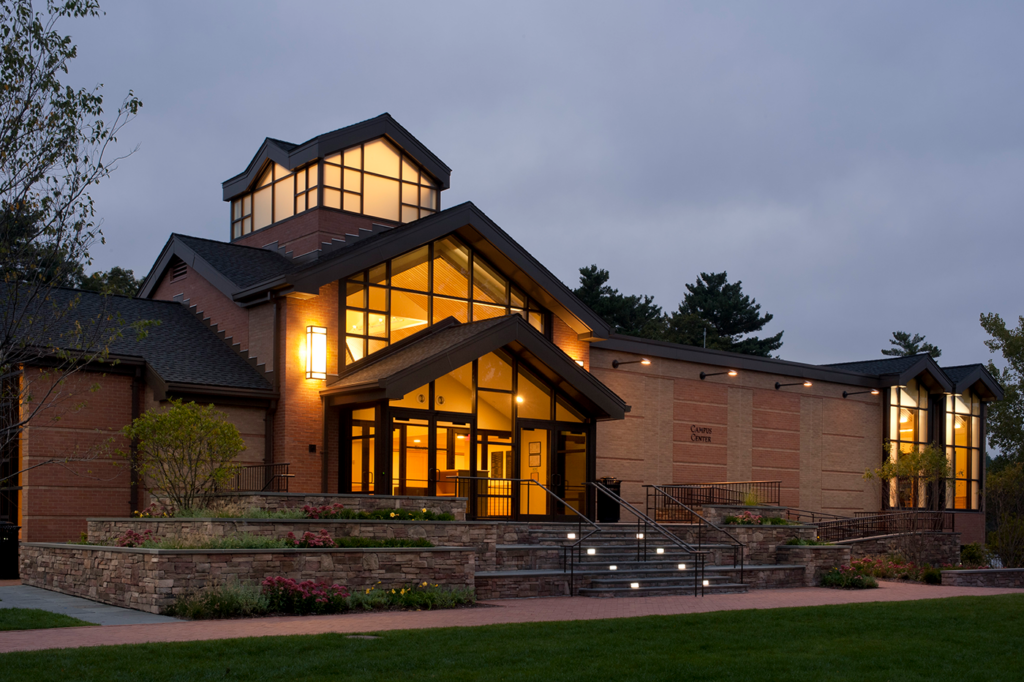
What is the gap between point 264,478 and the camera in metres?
21.8

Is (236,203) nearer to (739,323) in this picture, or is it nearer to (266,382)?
(266,382)

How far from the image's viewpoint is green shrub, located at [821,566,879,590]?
70.0 feet

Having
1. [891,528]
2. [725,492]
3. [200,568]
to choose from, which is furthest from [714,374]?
[200,568]

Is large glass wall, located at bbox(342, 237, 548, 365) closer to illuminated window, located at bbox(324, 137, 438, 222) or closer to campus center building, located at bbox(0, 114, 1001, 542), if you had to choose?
campus center building, located at bbox(0, 114, 1001, 542)

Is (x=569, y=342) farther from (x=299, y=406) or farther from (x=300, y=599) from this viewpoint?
(x=300, y=599)

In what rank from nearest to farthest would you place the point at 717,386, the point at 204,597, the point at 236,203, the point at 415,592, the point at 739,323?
the point at 204,597
the point at 415,592
the point at 236,203
the point at 717,386
the point at 739,323

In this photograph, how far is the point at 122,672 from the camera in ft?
29.5

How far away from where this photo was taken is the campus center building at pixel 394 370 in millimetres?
21047

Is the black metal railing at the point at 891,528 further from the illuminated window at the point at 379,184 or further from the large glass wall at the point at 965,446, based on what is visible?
the illuminated window at the point at 379,184

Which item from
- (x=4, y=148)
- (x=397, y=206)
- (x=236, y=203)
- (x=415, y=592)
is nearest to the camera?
(x=4, y=148)

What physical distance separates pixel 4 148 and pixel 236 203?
1786 centimetres

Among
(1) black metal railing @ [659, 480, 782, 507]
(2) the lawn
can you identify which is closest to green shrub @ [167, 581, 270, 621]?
(2) the lawn

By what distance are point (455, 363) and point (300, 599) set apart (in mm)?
8085

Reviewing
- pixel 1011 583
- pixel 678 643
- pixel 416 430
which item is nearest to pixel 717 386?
pixel 1011 583
